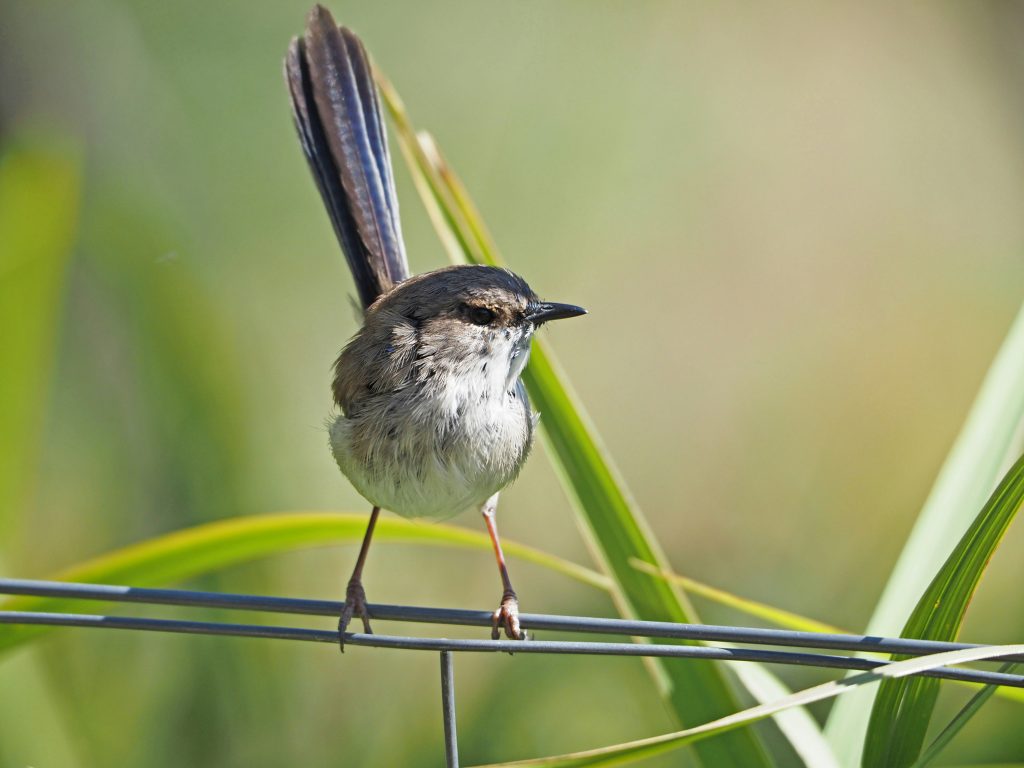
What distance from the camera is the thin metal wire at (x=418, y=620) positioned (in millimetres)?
1447

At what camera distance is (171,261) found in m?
3.67

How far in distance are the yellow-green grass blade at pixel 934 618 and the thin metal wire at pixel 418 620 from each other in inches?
4.4

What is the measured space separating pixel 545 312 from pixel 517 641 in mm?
992

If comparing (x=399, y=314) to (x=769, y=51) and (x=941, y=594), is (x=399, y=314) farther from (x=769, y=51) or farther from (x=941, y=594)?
(x=769, y=51)

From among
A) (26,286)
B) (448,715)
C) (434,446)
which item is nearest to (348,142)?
(434,446)

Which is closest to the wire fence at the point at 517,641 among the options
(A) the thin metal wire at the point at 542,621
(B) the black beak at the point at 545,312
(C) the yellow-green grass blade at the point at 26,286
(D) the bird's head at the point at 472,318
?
(A) the thin metal wire at the point at 542,621

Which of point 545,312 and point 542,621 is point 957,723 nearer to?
point 542,621

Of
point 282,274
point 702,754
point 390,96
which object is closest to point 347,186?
point 390,96

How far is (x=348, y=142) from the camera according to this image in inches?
105

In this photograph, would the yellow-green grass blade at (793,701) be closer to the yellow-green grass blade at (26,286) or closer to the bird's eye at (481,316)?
the bird's eye at (481,316)

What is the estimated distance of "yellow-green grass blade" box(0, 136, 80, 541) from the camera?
2715 mm

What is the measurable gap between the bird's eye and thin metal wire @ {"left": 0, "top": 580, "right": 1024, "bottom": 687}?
0.82 meters

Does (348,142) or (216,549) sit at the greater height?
(348,142)

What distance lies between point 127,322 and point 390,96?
2.13 meters
